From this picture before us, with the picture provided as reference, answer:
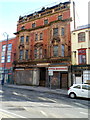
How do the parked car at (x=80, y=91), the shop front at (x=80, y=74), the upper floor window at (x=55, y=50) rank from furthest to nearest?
the upper floor window at (x=55, y=50)
the shop front at (x=80, y=74)
the parked car at (x=80, y=91)

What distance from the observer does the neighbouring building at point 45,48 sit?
65.7 feet

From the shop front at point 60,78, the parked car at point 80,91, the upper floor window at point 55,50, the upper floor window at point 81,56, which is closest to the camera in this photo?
the parked car at point 80,91

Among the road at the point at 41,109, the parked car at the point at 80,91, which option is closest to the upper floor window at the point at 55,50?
the parked car at the point at 80,91

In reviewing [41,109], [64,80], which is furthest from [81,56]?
[41,109]

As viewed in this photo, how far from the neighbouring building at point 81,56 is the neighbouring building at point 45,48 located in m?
1.06

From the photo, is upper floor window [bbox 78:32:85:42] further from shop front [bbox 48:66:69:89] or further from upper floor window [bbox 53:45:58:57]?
shop front [bbox 48:66:69:89]

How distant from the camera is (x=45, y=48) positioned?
2258 cm

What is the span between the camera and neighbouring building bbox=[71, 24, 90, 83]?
17.4 m

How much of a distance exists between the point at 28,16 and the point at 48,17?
6.61 metres

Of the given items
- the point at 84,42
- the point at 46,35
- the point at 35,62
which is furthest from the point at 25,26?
the point at 84,42

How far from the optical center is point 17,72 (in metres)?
24.8

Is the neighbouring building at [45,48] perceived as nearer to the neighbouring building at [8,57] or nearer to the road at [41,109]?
the neighbouring building at [8,57]

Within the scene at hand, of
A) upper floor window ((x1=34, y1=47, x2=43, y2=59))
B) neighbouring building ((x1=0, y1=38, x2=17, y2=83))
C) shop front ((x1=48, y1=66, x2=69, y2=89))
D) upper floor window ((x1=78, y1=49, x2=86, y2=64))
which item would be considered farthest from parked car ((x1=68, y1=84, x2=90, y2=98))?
neighbouring building ((x1=0, y1=38, x2=17, y2=83))

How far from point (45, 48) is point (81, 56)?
770 cm
